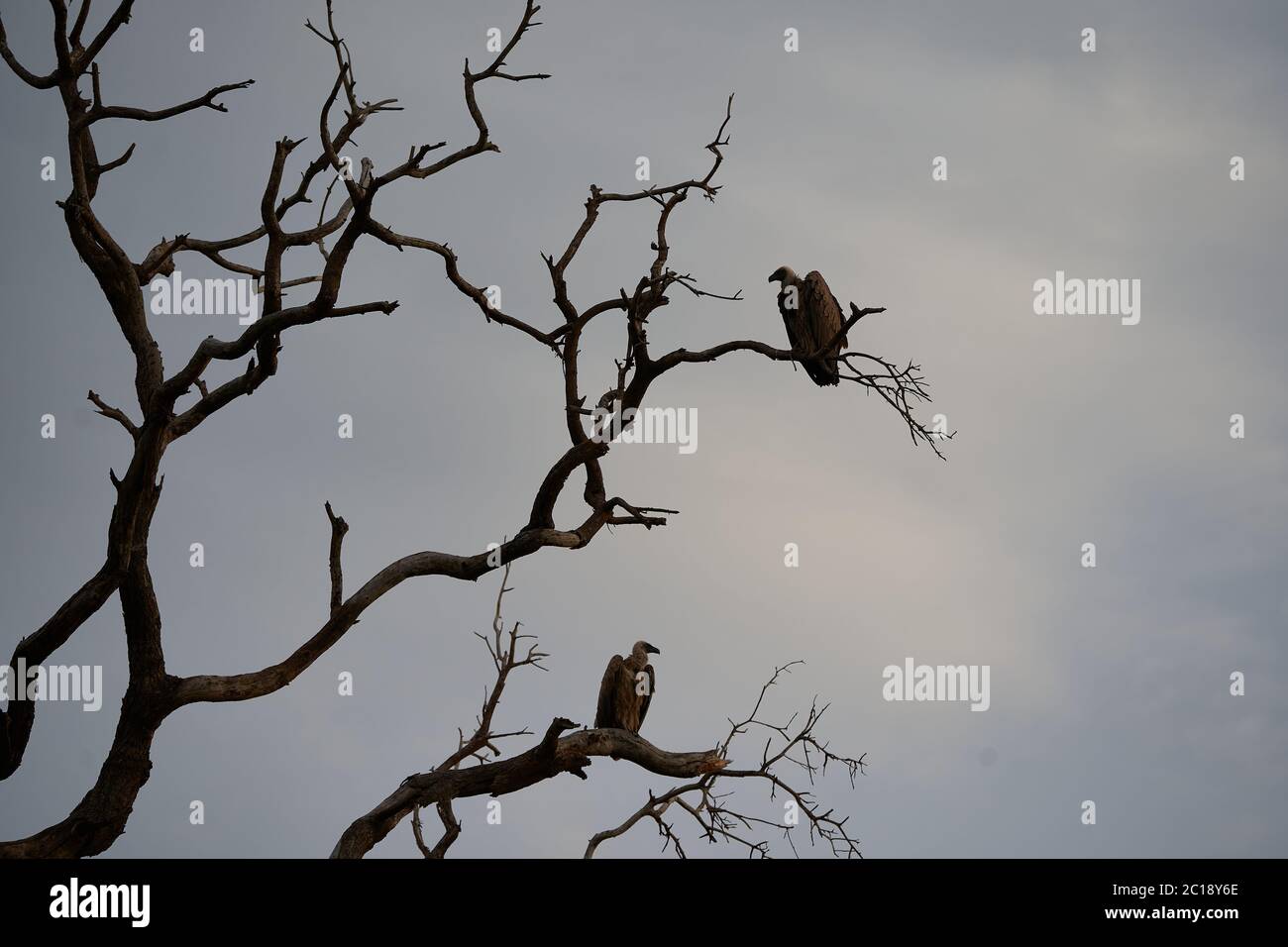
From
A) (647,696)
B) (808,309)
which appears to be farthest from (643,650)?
(808,309)

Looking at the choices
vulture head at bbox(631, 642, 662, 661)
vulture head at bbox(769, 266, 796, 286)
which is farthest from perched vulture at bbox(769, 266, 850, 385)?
vulture head at bbox(631, 642, 662, 661)

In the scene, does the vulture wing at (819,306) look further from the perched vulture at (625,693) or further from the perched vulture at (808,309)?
the perched vulture at (625,693)

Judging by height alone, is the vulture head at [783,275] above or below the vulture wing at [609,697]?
above

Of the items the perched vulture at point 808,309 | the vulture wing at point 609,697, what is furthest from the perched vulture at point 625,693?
the perched vulture at point 808,309

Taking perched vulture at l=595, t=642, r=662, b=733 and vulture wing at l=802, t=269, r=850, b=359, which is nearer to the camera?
perched vulture at l=595, t=642, r=662, b=733

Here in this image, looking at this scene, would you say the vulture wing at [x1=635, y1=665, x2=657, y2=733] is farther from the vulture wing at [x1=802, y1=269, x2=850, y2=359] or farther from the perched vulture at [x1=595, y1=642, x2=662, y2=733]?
the vulture wing at [x1=802, y1=269, x2=850, y2=359]

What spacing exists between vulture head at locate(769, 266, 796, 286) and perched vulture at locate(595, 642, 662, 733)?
3.42m

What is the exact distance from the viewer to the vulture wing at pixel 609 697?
30.9 ft

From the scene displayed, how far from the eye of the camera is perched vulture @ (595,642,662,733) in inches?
371
